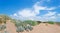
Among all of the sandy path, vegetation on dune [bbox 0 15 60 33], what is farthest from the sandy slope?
vegetation on dune [bbox 0 15 60 33]

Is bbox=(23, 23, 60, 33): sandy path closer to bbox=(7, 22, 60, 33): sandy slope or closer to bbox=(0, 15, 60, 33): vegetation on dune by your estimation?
bbox=(7, 22, 60, 33): sandy slope

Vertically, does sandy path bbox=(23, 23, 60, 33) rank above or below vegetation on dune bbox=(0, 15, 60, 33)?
below

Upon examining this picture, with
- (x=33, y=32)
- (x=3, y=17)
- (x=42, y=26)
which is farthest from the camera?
(x=3, y=17)

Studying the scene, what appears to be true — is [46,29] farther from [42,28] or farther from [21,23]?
[21,23]

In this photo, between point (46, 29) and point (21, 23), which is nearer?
point (46, 29)

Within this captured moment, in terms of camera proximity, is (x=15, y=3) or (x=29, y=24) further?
(x=29, y=24)

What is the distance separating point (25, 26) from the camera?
17.4 meters

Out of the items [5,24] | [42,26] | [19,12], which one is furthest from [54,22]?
[5,24]

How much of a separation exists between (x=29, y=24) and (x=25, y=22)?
0.46 metres

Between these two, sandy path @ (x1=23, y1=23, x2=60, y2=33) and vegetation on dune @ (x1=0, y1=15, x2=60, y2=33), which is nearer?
sandy path @ (x1=23, y1=23, x2=60, y2=33)

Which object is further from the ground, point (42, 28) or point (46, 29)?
point (42, 28)

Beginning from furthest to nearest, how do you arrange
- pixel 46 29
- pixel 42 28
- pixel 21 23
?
pixel 21 23 → pixel 42 28 → pixel 46 29

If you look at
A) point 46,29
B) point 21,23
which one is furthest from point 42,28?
point 21,23

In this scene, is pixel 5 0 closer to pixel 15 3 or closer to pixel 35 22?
pixel 15 3
